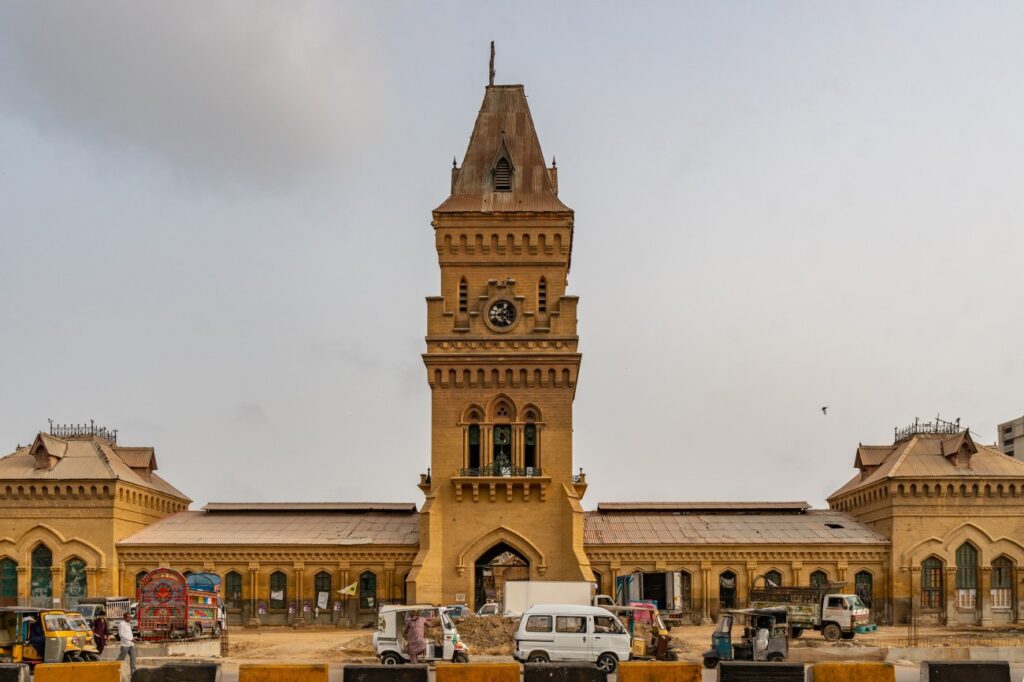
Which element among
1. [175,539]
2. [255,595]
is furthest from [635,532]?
[175,539]

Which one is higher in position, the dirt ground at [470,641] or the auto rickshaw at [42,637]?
the auto rickshaw at [42,637]

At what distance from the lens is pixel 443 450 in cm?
6016

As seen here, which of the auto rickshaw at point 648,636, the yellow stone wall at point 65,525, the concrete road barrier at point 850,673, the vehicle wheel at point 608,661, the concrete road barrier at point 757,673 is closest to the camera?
the concrete road barrier at point 757,673

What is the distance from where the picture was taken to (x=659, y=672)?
25.9m

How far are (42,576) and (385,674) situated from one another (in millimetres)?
41536

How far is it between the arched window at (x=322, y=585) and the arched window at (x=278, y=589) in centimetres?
150

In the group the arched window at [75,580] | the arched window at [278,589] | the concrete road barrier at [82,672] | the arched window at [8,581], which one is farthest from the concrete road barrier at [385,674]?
the arched window at [8,581]

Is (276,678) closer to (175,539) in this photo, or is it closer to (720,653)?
(720,653)

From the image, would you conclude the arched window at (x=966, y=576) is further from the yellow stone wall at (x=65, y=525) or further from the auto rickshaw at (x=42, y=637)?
the yellow stone wall at (x=65, y=525)

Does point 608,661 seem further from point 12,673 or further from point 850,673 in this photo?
point 12,673

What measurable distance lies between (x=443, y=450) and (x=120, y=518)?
17025 mm

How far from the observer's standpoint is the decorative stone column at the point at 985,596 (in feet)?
195

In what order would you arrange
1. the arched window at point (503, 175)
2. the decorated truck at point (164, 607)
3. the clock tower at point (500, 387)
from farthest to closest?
the arched window at point (503, 175) → the clock tower at point (500, 387) → the decorated truck at point (164, 607)

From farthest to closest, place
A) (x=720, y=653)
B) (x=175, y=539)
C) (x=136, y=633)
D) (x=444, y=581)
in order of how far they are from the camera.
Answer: (x=175, y=539)
(x=444, y=581)
(x=136, y=633)
(x=720, y=653)
